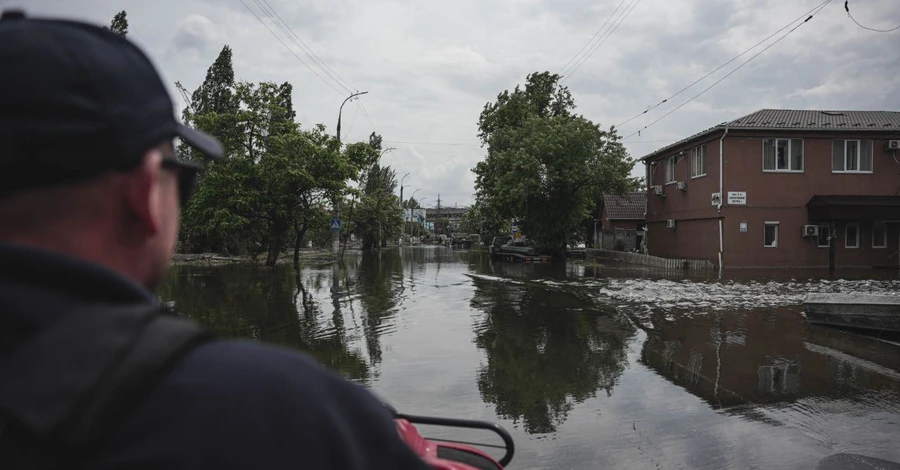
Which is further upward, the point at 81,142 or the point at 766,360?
the point at 81,142

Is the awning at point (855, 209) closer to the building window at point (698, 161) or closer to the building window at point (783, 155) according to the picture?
the building window at point (783, 155)

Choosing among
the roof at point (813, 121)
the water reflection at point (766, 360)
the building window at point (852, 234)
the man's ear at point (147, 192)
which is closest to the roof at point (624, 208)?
the roof at point (813, 121)

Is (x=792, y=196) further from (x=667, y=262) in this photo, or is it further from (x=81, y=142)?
(x=81, y=142)

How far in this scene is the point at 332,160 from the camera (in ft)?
84.1

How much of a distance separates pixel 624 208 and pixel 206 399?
5068 cm

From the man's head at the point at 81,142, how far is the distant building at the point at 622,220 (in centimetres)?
4641

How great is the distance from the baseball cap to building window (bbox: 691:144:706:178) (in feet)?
96.0

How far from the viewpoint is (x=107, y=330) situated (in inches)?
32.3

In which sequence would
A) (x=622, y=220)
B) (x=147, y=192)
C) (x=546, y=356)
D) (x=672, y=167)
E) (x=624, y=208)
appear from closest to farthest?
(x=147, y=192), (x=546, y=356), (x=672, y=167), (x=622, y=220), (x=624, y=208)

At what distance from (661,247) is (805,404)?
1103 inches

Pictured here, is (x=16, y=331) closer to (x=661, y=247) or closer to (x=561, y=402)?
(x=561, y=402)

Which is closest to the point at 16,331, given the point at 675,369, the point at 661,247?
the point at 675,369

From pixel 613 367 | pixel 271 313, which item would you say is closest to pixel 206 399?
pixel 613 367

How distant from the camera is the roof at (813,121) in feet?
82.8
